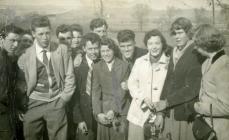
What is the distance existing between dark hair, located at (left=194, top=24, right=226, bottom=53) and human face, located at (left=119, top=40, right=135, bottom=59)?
65 centimetres

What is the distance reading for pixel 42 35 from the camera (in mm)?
3982

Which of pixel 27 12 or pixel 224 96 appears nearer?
pixel 224 96

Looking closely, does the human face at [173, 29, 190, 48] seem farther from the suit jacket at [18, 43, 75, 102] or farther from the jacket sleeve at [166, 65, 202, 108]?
the suit jacket at [18, 43, 75, 102]

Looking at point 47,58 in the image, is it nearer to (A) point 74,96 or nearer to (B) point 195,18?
(A) point 74,96

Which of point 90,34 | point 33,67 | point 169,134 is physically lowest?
point 169,134

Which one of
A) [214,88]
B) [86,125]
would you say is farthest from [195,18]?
[86,125]

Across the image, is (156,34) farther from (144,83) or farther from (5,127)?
(5,127)

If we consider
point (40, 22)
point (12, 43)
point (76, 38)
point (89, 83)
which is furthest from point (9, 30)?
point (89, 83)

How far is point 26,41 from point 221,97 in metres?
2.10

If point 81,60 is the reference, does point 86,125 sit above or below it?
below

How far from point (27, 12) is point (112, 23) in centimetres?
92

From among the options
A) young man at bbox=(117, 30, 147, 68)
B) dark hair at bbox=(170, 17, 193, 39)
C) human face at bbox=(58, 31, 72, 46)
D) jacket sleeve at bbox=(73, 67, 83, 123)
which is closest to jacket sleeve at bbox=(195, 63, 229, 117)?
dark hair at bbox=(170, 17, 193, 39)

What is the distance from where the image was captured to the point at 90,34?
13.0 ft

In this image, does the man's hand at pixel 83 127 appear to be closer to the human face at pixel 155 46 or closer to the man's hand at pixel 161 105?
the man's hand at pixel 161 105
